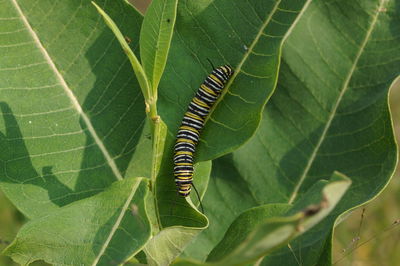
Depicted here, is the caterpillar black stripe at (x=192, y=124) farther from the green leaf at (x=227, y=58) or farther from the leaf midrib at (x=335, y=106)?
the leaf midrib at (x=335, y=106)

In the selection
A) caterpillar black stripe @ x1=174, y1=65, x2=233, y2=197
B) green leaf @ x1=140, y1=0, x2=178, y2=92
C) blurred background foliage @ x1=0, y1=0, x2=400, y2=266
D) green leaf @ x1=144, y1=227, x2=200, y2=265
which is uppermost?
green leaf @ x1=140, y1=0, x2=178, y2=92

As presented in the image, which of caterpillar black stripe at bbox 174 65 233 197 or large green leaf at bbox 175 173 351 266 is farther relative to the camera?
caterpillar black stripe at bbox 174 65 233 197

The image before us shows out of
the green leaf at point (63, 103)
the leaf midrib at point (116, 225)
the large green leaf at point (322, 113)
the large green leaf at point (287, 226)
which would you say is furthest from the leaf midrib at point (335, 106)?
the large green leaf at point (287, 226)

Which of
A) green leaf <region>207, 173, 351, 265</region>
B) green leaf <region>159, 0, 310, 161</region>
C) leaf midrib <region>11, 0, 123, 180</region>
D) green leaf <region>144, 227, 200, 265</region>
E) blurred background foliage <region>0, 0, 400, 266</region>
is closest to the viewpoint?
green leaf <region>207, 173, 351, 265</region>

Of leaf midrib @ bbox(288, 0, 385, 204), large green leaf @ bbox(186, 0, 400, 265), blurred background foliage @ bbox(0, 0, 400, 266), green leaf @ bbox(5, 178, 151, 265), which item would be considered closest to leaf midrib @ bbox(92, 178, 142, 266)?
green leaf @ bbox(5, 178, 151, 265)

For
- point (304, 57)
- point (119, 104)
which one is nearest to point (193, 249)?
point (119, 104)

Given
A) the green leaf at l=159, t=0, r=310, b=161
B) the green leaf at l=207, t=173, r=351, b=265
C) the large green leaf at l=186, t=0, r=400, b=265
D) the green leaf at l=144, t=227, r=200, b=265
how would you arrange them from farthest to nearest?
the large green leaf at l=186, t=0, r=400, b=265
the green leaf at l=159, t=0, r=310, b=161
the green leaf at l=144, t=227, r=200, b=265
the green leaf at l=207, t=173, r=351, b=265

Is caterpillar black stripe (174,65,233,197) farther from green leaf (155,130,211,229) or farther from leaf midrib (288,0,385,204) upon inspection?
leaf midrib (288,0,385,204)

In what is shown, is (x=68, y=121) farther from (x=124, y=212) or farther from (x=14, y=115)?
(x=124, y=212)
